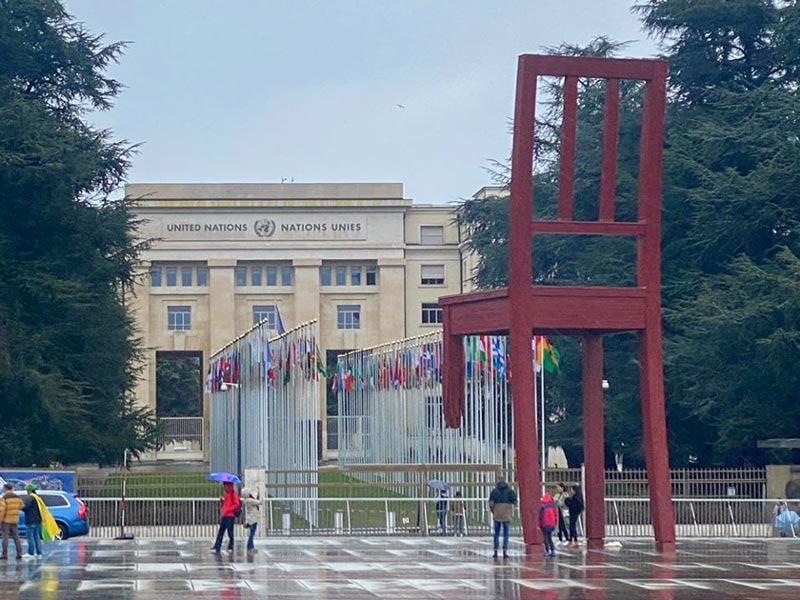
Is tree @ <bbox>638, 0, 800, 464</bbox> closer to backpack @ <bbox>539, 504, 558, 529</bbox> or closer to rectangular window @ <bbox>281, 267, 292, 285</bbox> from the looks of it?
backpack @ <bbox>539, 504, 558, 529</bbox>

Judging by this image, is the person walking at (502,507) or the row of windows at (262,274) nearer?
the person walking at (502,507)

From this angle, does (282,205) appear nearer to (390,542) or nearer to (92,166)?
(92,166)

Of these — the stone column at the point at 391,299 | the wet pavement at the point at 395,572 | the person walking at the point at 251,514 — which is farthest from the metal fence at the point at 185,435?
the person walking at the point at 251,514

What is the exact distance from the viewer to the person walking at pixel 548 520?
95.8 ft

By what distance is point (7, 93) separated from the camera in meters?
50.3

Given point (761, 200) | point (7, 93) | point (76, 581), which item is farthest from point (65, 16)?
point (76, 581)

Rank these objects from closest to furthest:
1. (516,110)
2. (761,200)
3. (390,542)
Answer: (516,110)
(390,542)
(761,200)

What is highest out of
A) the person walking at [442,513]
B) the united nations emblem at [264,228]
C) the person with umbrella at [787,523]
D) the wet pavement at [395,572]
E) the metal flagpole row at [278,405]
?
the united nations emblem at [264,228]

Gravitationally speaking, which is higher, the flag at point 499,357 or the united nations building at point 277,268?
the united nations building at point 277,268

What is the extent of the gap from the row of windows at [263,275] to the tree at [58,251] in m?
42.0

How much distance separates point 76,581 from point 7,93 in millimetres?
30224

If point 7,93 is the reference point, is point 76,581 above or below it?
below

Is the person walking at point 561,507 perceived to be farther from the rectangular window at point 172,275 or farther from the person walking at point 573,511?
the rectangular window at point 172,275

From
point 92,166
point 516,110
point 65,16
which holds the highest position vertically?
point 65,16
